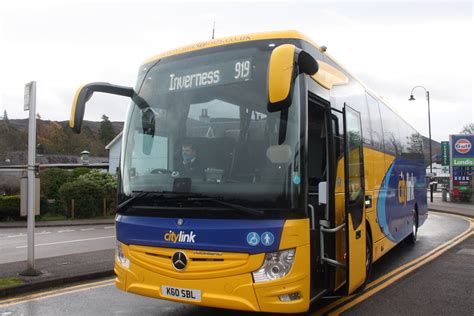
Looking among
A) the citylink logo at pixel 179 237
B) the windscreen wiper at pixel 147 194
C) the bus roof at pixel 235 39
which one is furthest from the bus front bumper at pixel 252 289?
the bus roof at pixel 235 39

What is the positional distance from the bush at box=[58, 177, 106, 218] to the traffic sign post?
68.6 ft

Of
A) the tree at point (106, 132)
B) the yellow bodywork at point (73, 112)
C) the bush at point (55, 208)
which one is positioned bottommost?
the bush at point (55, 208)

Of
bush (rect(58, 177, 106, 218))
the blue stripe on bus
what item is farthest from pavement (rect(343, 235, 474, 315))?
bush (rect(58, 177, 106, 218))

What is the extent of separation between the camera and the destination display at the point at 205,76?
199 inches

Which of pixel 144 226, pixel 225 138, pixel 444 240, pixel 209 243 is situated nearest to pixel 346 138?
pixel 225 138

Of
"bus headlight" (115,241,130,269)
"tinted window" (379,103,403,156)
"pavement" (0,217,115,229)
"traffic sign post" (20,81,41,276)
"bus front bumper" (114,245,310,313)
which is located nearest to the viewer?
"bus front bumper" (114,245,310,313)

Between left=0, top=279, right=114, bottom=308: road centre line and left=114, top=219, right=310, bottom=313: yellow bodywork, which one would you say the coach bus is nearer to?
left=114, top=219, right=310, bottom=313: yellow bodywork

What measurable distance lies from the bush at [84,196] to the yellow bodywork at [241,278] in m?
24.9

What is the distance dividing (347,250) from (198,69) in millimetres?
Result: 2793

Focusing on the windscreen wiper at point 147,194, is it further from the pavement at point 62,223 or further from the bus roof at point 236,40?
the pavement at point 62,223

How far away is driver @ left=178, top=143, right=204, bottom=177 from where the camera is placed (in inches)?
194

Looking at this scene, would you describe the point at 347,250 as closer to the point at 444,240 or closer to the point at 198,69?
the point at 198,69

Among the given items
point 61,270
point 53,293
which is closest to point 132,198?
point 53,293

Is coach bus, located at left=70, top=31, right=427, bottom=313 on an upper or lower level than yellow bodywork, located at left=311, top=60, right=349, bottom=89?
lower
